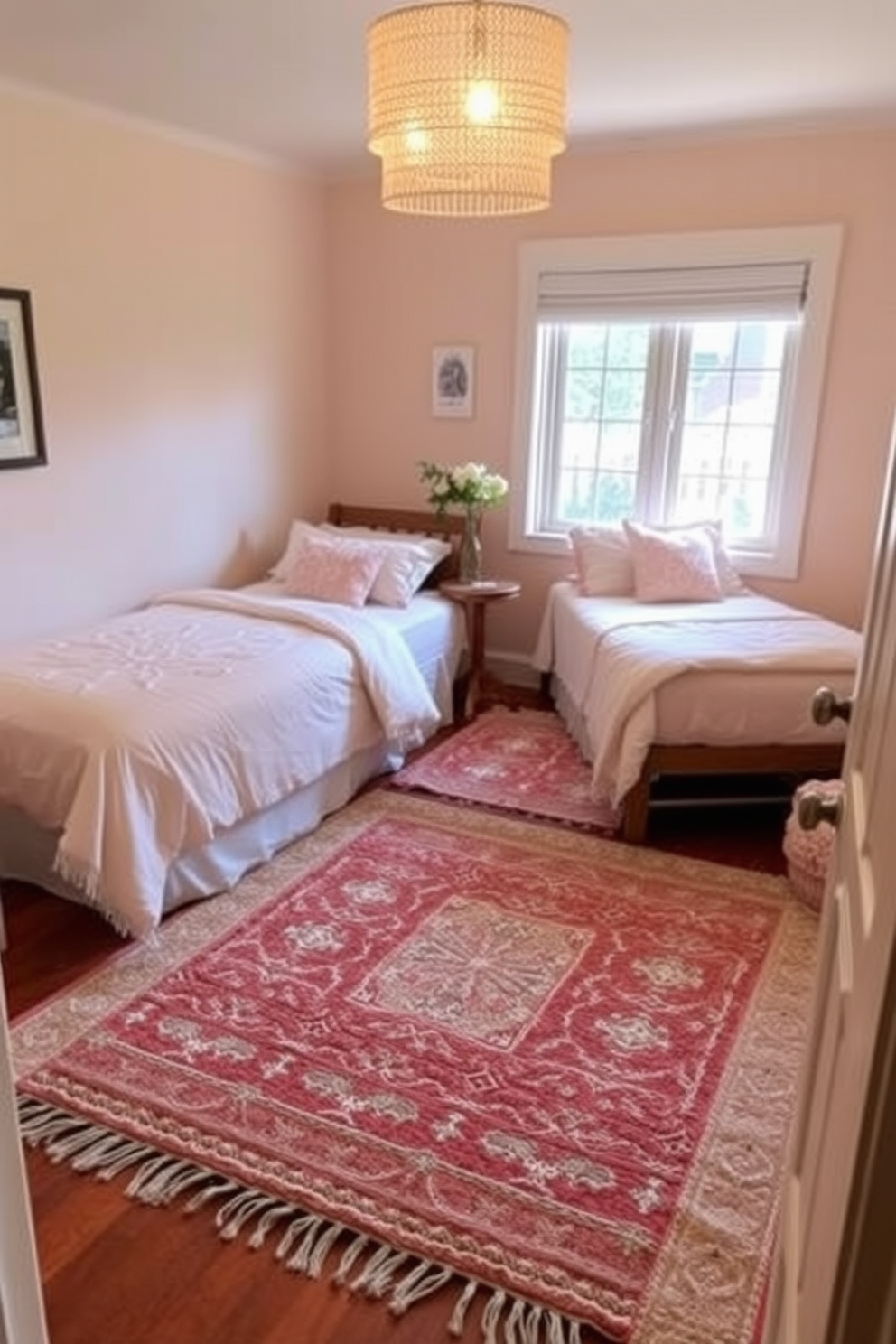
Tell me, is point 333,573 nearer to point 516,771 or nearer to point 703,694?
point 516,771

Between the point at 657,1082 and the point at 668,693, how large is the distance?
1.38 meters

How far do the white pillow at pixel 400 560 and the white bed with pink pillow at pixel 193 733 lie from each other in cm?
11

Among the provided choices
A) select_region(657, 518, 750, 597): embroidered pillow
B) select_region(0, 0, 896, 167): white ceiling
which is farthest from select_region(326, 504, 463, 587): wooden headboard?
select_region(0, 0, 896, 167): white ceiling

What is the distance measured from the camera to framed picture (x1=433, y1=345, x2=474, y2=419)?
189 inches

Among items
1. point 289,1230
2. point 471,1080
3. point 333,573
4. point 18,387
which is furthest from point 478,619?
point 289,1230

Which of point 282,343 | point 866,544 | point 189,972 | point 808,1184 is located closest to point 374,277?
point 282,343

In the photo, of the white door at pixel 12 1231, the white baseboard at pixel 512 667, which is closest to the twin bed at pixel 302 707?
the white baseboard at pixel 512 667

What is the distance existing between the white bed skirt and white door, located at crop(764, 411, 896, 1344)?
1.95m

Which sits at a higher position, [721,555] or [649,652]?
[721,555]

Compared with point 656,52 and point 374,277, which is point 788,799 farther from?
point 374,277

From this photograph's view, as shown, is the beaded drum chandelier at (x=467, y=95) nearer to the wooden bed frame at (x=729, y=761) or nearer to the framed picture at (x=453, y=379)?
the wooden bed frame at (x=729, y=761)

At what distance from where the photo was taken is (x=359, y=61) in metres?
3.08

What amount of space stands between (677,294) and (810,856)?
2667mm

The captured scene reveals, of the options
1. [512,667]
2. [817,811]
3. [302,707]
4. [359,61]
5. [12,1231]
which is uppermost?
[359,61]
